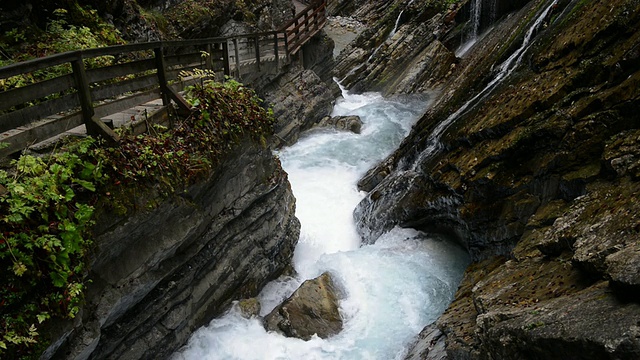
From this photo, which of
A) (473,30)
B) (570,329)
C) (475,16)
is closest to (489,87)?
(570,329)

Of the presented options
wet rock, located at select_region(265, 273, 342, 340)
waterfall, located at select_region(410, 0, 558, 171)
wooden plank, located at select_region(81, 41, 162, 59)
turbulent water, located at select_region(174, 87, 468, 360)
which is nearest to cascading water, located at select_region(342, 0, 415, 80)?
turbulent water, located at select_region(174, 87, 468, 360)

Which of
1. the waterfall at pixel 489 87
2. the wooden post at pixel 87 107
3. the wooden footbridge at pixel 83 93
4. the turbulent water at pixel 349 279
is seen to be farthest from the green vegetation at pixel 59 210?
the waterfall at pixel 489 87

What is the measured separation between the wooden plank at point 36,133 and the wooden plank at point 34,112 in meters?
0.13

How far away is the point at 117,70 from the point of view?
5871 millimetres

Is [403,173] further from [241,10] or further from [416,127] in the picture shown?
[241,10]

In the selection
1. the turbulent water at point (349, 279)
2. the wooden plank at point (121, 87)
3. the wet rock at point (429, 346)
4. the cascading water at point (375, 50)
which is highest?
the wooden plank at point (121, 87)

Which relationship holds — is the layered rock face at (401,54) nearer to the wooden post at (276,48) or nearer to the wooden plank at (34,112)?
the wooden post at (276,48)

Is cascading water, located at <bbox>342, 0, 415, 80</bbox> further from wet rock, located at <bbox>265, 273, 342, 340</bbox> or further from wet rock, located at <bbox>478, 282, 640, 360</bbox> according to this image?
wet rock, located at <bbox>478, 282, 640, 360</bbox>

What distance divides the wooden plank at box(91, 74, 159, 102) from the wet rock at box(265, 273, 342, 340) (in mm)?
5027

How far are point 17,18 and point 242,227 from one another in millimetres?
6809

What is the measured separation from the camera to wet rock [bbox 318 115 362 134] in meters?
17.8

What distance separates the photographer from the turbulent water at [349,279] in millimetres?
7680

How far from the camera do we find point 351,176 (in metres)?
14.7

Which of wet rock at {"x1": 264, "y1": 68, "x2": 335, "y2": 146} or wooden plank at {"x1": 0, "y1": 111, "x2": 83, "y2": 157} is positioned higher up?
wooden plank at {"x1": 0, "y1": 111, "x2": 83, "y2": 157}
